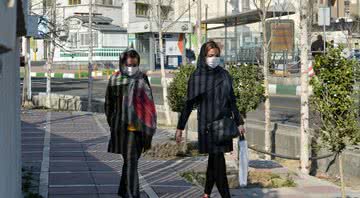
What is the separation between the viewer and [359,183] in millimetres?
10320

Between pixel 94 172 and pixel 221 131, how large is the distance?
304cm

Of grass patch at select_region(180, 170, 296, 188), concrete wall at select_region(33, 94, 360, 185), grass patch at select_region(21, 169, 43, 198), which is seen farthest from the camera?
concrete wall at select_region(33, 94, 360, 185)

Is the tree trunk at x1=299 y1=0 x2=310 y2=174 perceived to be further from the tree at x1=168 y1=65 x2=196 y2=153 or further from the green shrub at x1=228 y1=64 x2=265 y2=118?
the tree at x1=168 y1=65 x2=196 y2=153

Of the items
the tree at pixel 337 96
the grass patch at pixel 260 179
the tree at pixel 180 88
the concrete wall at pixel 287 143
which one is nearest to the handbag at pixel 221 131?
the tree at pixel 337 96

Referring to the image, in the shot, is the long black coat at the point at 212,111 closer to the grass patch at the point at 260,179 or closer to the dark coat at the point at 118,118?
the dark coat at the point at 118,118

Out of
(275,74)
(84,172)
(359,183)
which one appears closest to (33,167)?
(84,172)

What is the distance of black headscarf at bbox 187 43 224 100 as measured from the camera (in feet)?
23.4

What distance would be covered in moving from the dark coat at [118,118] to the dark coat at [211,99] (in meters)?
0.48

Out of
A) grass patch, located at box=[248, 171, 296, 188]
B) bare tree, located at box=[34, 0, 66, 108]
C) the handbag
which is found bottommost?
grass patch, located at box=[248, 171, 296, 188]

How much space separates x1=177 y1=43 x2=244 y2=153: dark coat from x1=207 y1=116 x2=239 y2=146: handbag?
4 cm

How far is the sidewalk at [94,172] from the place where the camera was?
8242 mm

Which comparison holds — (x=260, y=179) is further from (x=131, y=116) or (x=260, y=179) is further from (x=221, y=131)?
(x=131, y=116)

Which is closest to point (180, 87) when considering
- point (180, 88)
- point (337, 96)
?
point (180, 88)

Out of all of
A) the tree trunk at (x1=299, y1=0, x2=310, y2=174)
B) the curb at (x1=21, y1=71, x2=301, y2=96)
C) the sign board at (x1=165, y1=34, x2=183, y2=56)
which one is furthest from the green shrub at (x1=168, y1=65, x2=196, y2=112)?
the sign board at (x1=165, y1=34, x2=183, y2=56)
